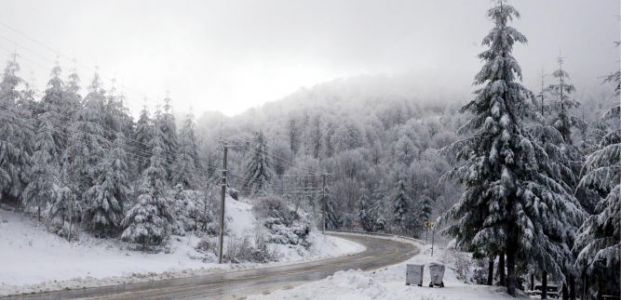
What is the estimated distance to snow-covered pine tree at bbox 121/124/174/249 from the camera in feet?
112

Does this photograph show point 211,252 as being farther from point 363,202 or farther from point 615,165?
point 363,202

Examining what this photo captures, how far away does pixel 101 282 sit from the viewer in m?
21.7

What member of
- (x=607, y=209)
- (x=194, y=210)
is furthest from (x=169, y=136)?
(x=607, y=209)

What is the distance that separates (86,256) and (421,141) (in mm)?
141300

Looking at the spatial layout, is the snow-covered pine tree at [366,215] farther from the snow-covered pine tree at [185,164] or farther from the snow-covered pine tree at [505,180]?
the snow-covered pine tree at [505,180]

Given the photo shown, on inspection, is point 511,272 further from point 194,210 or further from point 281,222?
point 281,222

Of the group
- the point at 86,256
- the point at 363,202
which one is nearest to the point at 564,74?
the point at 86,256

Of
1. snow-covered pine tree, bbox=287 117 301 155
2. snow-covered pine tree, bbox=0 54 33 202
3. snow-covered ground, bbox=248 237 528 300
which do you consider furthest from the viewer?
snow-covered pine tree, bbox=287 117 301 155

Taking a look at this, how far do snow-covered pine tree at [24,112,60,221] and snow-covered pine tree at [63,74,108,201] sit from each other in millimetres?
1171

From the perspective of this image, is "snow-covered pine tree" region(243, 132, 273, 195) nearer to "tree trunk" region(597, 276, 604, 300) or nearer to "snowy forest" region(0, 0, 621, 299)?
"snowy forest" region(0, 0, 621, 299)

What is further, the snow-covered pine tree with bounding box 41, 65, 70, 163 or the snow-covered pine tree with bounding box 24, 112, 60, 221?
the snow-covered pine tree with bounding box 41, 65, 70, 163

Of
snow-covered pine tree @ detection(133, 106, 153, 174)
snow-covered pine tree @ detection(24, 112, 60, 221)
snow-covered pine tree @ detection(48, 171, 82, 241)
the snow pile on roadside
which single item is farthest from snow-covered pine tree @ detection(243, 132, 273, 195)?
snow-covered pine tree @ detection(24, 112, 60, 221)

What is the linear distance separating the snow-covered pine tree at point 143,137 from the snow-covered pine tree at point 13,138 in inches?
546

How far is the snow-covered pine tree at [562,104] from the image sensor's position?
81.5 ft
